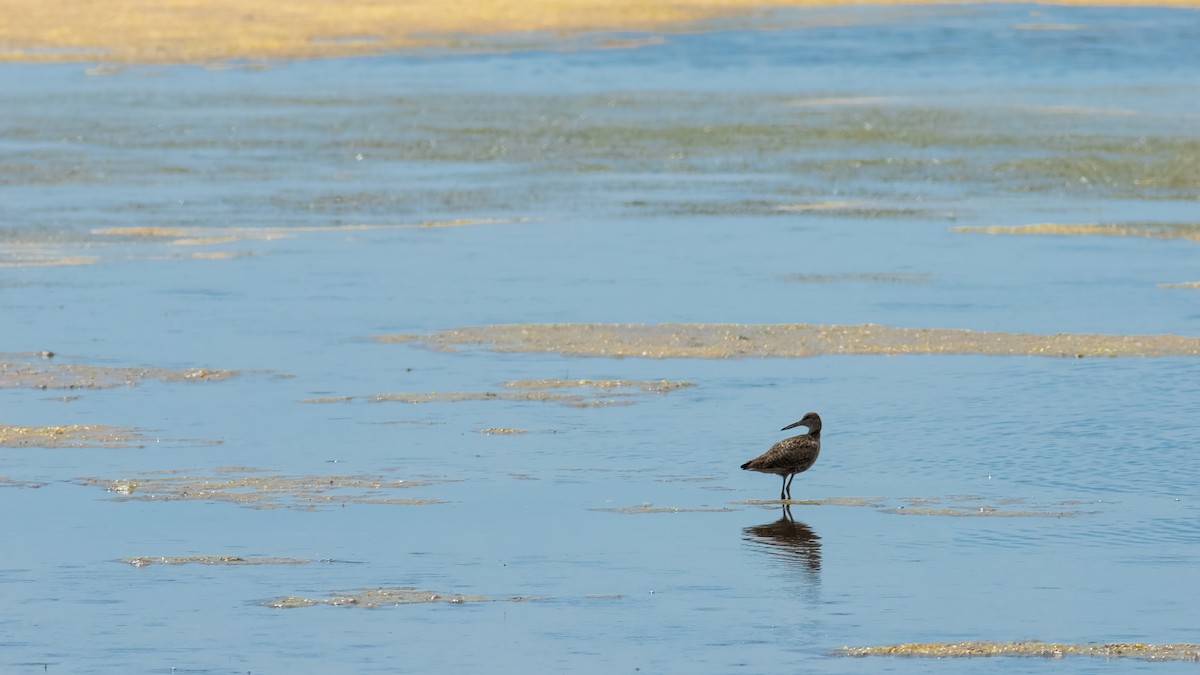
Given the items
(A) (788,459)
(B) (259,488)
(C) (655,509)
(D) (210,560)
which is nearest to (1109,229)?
(A) (788,459)

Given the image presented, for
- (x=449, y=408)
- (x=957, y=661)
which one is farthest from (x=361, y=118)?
(x=957, y=661)

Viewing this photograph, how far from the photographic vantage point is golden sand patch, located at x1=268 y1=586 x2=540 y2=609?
9641 mm

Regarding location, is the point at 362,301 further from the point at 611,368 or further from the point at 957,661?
the point at 957,661

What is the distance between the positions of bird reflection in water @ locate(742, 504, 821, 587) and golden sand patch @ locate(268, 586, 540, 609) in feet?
4.52

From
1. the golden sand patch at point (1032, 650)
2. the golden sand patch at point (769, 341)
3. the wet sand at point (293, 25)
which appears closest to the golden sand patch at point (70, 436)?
the golden sand patch at point (769, 341)

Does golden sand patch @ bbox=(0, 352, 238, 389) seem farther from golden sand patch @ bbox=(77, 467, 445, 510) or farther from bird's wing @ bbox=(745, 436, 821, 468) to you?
bird's wing @ bbox=(745, 436, 821, 468)

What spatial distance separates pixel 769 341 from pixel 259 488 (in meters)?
5.90

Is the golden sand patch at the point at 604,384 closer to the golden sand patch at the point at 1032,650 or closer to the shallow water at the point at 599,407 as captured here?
the shallow water at the point at 599,407

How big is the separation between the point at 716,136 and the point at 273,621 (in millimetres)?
24605

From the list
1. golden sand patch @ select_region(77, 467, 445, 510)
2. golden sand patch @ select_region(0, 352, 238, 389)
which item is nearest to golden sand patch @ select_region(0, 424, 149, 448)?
golden sand patch @ select_region(77, 467, 445, 510)

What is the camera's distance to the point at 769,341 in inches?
Answer: 668

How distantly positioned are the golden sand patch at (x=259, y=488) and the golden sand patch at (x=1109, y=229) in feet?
40.7

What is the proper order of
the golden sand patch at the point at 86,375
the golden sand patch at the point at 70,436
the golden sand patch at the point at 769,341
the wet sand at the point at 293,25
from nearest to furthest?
the golden sand patch at the point at 70,436
the golden sand patch at the point at 86,375
the golden sand patch at the point at 769,341
the wet sand at the point at 293,25

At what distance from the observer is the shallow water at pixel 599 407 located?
9.51 metres
